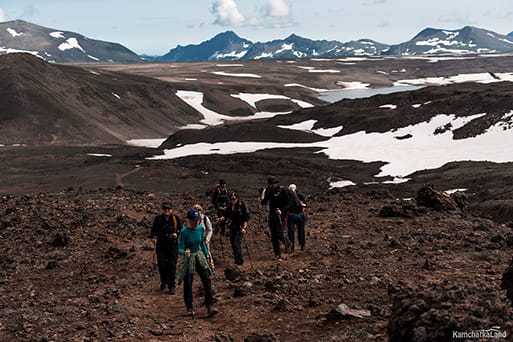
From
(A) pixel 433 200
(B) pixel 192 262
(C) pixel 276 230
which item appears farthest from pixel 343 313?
(A) pixel 433 200

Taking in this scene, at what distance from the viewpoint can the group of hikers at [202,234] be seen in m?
10.4

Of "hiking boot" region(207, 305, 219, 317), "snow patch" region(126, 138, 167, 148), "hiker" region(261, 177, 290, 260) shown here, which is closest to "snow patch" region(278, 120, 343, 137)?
"snow patch" region(126, 138, 167, 148)

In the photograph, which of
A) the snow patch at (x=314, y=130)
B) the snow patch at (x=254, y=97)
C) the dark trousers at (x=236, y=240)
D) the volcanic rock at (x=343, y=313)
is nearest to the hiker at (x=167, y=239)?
the dark trousers at (x=236, y=240)

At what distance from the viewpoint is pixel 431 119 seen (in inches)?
2420

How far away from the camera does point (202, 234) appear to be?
10.6 meters

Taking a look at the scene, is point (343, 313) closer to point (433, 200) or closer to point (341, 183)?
point (433, 200)

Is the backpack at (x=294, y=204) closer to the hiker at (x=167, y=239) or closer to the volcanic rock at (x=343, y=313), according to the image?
the hiker at (x=167, y=239)

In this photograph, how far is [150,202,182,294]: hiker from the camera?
12.0 metres

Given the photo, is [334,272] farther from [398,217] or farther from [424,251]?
[398,217]

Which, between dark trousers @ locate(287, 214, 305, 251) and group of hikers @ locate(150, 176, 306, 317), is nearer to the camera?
group of hikers @ locate(150, 176, 306, 317)

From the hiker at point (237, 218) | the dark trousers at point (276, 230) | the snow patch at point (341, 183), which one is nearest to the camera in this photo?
the hiker at point (237, 218)

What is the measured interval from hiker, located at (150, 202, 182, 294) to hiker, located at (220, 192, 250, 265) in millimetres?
2034

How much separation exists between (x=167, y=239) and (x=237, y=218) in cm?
236

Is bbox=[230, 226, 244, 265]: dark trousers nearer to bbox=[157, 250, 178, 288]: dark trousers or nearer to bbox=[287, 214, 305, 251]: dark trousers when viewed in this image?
bbox=[287, 214, 305, 251]: dark trousers
